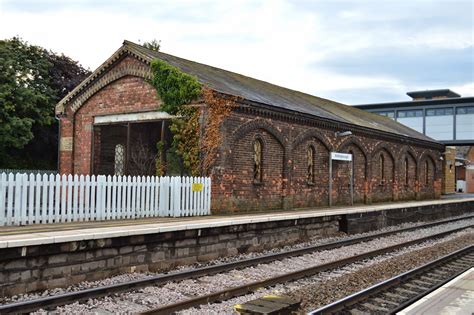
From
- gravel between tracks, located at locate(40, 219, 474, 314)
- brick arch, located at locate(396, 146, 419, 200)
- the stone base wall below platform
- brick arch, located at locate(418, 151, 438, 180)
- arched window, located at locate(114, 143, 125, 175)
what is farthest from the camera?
brick arch, located at locate(418, 151, 438, 180)

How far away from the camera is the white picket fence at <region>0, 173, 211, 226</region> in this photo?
11.0 meters

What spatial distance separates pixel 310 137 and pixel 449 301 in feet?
48.8

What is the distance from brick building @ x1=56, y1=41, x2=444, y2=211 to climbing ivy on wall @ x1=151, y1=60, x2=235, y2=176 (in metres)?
0.33

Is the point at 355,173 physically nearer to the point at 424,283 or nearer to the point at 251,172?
the point at 251,172

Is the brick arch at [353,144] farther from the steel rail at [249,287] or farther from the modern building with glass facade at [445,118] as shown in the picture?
Answer: the modern building with glass facade at [445,118]

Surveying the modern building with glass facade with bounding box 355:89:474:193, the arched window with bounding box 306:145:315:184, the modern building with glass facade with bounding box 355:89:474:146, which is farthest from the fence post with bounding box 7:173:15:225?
the modern building with glass facade with bounding box 355:89:474:146

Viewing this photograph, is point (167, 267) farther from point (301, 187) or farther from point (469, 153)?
point (469, 153)

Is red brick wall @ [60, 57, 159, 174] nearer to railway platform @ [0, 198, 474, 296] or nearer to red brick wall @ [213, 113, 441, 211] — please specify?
red brick wall @ [213, 113, 441, 211]

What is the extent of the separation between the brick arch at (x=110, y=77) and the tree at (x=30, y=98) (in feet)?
32.8

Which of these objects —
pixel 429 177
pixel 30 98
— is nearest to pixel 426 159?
pixel 429 177

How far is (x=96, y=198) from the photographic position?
41.6 ft

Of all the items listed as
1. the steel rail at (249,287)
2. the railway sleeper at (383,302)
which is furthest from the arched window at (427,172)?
the railway sleeper at (383,302)

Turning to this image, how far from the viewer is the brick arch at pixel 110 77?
736 inches

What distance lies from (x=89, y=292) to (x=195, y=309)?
65.5 inches
